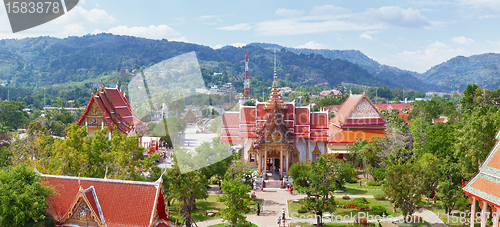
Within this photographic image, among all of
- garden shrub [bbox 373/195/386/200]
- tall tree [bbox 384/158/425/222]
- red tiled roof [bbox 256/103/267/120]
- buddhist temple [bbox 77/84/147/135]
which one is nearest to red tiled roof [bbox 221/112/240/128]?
red tiled roof [bbox 256/103/267/120]

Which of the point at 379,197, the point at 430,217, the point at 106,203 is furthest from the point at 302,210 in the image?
the point at 106,203

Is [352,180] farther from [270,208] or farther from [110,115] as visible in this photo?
[110,115]

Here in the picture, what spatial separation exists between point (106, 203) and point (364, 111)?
1209 inches

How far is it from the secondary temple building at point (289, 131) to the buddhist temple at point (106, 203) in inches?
778

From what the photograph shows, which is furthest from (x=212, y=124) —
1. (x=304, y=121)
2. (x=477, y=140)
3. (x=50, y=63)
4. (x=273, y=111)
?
(x=50, y=63)

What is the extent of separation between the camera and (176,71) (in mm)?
20266

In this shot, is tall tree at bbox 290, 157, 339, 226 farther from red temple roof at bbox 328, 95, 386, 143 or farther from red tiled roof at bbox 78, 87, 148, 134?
red tiled roof at bbox 78, 87, 148, 134

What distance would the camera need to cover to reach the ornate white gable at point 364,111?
3938cm

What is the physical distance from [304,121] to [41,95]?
115537 mm

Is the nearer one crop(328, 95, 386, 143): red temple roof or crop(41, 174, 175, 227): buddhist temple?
crop(41, 174, 175, 227): buddhist temple

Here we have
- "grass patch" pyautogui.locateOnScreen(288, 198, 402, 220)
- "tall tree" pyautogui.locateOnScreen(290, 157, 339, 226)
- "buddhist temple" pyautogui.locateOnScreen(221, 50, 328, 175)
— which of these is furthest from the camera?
"buddhist temple" pyautogui.locateOnScreen(221, 50, 328, 175)

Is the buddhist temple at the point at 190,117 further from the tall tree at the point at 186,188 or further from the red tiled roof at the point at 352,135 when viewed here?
the red tiled roof at the point at 352,135

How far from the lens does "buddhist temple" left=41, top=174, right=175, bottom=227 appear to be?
1487 centimetres

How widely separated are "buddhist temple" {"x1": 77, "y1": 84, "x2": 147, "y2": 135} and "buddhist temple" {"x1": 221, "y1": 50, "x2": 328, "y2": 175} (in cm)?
1037
